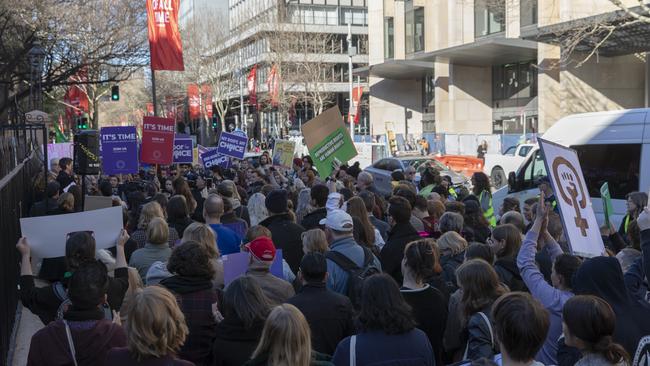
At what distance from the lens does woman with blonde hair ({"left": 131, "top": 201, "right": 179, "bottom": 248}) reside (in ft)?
23.4

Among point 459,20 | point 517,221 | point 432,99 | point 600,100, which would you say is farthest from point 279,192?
point 432,99

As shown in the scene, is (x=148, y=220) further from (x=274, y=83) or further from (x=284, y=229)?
(x=274, y=83)

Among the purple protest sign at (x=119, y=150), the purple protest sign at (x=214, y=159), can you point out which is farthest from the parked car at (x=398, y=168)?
the purple protest sign at (x=119, y=150)

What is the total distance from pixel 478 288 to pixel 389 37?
52.4 metres

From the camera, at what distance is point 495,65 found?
48688mm

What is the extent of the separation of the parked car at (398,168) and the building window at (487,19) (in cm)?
2152

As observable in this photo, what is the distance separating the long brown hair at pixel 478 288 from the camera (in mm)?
4387

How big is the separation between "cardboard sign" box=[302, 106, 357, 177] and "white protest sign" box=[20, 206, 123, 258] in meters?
7.06

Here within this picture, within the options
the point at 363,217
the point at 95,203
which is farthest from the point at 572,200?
the point at 95,203

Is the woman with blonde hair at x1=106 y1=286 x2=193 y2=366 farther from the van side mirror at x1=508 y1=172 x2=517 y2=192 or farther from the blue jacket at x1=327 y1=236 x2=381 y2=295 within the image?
the van side mirror at x1=508 y1=172 x2=517 y2=192

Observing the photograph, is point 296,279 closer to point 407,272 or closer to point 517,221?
point 407,272

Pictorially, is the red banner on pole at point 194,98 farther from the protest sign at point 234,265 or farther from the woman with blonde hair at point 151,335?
the woman with blonde hair at point 151,335

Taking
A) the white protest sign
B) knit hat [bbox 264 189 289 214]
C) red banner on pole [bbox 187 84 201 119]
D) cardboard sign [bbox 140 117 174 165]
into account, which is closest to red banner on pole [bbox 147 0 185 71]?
cardboard sign [bbox 140 117 174 165]

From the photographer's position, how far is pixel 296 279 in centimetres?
595
